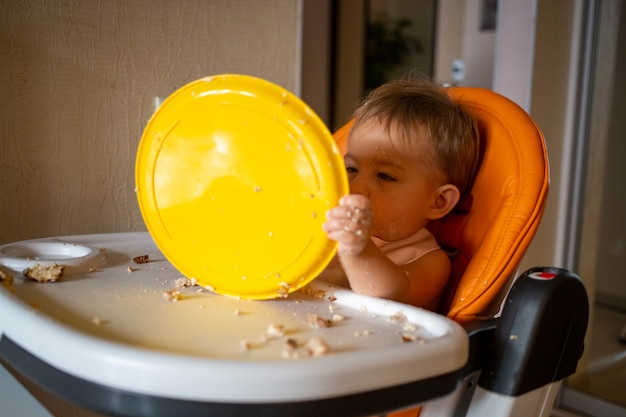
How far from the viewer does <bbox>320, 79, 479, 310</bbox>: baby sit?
98 cm

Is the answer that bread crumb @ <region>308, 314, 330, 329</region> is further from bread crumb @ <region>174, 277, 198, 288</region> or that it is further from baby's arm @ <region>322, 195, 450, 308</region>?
bread crumb @ <region>174, 277, 198, 288</region>

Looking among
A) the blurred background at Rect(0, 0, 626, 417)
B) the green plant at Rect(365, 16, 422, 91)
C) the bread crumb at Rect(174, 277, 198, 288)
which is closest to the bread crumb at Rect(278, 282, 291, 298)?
the bread crumb at Rect(174, 277, 198, 288)

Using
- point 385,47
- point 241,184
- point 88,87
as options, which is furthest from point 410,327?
point 385,47

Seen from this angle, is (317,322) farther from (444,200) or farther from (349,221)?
(444,200)

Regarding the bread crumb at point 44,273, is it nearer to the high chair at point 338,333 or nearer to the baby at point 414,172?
the high chair at point 338,333

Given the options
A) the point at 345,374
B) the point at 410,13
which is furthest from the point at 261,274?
the point at 410,13

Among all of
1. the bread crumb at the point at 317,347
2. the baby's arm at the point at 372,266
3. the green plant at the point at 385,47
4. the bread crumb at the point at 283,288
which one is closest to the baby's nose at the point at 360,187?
the baby's arm at the point at 372,266

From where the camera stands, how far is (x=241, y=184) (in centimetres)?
73

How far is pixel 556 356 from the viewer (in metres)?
0.77

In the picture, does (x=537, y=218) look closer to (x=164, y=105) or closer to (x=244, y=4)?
(x=164, y=105)

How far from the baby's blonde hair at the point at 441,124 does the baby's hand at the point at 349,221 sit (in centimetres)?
34

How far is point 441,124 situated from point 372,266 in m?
0.32

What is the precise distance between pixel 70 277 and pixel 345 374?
0.46 metres

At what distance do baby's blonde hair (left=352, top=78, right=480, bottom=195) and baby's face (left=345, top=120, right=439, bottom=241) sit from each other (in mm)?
16
